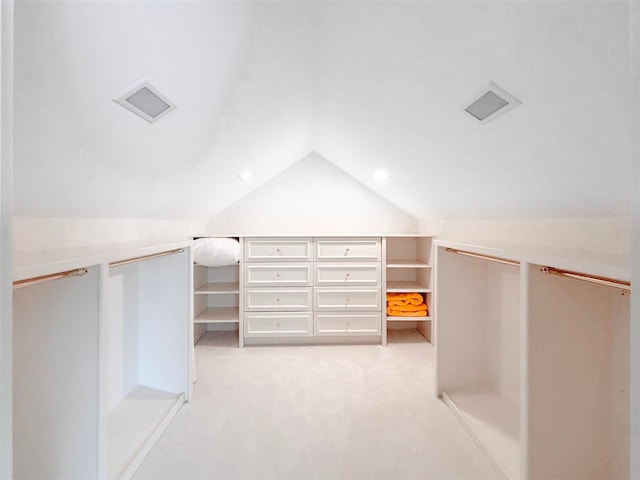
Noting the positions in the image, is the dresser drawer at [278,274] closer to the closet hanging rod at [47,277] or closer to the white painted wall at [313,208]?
the white painted wall at [313,208]

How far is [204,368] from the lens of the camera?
316 cm

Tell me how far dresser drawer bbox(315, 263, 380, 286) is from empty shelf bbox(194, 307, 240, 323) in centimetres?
92

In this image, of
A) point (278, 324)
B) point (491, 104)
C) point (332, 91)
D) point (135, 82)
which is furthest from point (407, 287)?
point (135, 82)

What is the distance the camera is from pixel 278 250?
3736 millimetres

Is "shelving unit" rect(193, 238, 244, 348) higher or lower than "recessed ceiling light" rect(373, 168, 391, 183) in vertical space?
lower

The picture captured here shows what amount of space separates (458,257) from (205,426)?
77.4 inches

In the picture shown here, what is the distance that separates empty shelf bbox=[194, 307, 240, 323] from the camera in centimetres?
366

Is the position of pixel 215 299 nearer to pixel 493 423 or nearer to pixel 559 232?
pixel 493 423

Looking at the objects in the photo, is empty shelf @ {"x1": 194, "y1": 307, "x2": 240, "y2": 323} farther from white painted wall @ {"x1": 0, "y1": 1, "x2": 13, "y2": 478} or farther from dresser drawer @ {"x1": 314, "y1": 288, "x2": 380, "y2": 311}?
white painted wall @ {"x1": 0, "y1": 1, "x2": 13, "y2": 478}

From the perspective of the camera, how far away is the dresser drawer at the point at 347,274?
3.74 metres

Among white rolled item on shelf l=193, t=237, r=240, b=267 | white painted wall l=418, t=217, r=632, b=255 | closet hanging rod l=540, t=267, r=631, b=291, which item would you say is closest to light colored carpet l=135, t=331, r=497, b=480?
white rolled item on shelf l=193, t=237, r=240, b=267

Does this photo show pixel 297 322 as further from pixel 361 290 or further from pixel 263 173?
pixel 263 173

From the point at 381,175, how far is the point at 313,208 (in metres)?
1.20

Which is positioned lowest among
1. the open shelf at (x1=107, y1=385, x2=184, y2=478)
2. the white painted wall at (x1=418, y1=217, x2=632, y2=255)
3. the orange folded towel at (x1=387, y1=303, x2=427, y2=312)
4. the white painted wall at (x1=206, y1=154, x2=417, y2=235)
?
the open shelf at (x1=107, y1=385, x2=184, y2=478)
